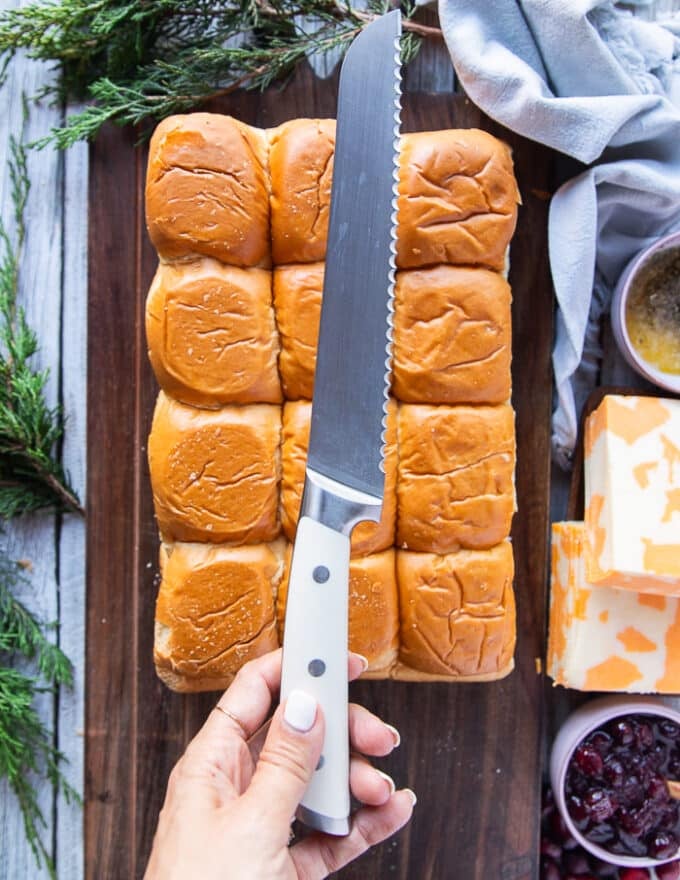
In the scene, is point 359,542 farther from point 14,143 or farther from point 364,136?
point 14,143

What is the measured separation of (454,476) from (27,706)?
1143 mm

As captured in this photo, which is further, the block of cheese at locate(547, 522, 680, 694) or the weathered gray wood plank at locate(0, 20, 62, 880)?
the weathered gray wood plank at locate(0, 20, 62, 880)

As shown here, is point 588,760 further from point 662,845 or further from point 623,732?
point 662,845

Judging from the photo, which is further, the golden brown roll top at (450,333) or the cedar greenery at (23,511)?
the cedar greenery at (23,511)

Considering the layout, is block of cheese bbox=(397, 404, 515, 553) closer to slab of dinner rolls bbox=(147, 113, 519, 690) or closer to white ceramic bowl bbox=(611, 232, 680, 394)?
slab of dinner rolls bbox=(147, 113, 519, 690)

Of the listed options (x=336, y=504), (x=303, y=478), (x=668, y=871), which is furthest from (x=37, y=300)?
(x=668, y=871)

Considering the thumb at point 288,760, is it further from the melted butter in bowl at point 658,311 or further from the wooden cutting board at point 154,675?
the melted butter in bowl at point 658,311

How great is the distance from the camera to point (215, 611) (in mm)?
1588

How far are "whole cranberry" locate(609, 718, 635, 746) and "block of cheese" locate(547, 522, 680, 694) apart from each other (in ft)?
0.23

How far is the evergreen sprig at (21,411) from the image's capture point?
1.76m

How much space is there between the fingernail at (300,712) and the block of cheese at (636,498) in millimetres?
717

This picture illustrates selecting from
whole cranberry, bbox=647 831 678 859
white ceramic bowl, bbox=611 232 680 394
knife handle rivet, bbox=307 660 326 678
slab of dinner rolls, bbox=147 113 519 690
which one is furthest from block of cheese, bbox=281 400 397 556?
whole cranberry, bbox=647 831 678 859

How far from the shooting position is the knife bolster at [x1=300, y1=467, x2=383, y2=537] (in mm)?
1270

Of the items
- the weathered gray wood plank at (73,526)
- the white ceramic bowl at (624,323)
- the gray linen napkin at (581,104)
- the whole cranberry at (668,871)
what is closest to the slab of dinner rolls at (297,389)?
the gray linen napkin at (581,104)
